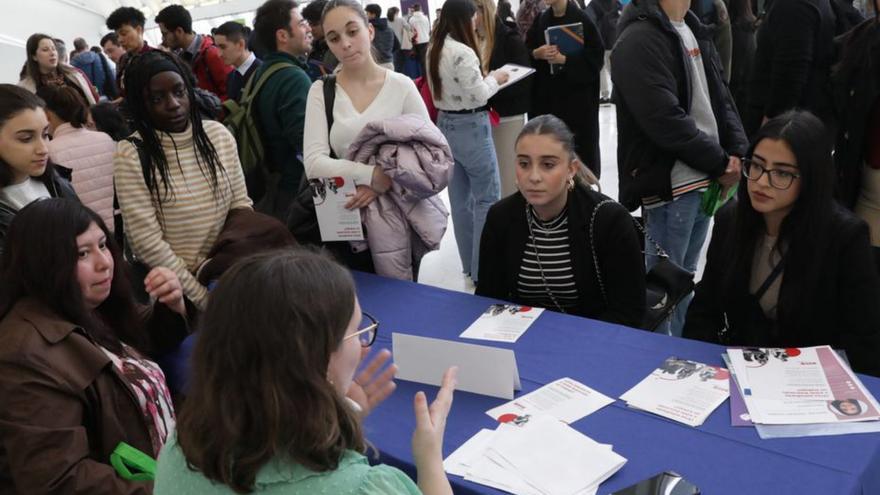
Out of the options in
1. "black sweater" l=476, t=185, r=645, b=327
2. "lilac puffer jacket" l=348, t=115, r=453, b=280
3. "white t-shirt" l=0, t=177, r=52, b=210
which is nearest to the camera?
"black sweater" l=476, t=185, r=645, b=327

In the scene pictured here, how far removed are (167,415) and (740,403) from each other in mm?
1351

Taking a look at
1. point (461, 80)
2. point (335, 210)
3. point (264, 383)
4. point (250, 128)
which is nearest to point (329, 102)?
point (335, 210)

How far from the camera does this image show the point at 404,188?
242cm

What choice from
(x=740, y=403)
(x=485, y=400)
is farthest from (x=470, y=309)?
(x=740, y=403)

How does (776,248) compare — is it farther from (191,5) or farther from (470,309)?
(191,5)

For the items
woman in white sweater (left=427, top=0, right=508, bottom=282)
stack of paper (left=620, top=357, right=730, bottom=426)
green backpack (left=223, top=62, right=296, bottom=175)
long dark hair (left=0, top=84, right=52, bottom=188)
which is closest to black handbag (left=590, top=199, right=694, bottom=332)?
stack of paper (left=620, top=357, right=730, bottom=426)

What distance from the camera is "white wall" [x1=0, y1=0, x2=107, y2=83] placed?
12.3m

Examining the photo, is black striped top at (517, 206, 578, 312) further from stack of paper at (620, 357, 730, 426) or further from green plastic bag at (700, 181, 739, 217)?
green plastic bag at (700, 181, 739, 217)

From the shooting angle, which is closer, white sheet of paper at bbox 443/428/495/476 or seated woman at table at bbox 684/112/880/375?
white sheet of paper at bbox 443/428/495/476

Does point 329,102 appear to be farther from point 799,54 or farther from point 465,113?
point 799,54

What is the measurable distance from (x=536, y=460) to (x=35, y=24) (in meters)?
16.3

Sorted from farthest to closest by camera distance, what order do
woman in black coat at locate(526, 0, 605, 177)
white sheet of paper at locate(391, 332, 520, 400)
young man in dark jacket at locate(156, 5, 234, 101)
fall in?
young man in dark jacket at locate(156, 5, 234, 101) → woman in black coat at locate(526, 0, 605, 177) → white sheet of paper at locate(391, 332, 520, 400)

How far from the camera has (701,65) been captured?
2688 mm

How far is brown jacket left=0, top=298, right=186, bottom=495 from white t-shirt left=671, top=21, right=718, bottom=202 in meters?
2.07
